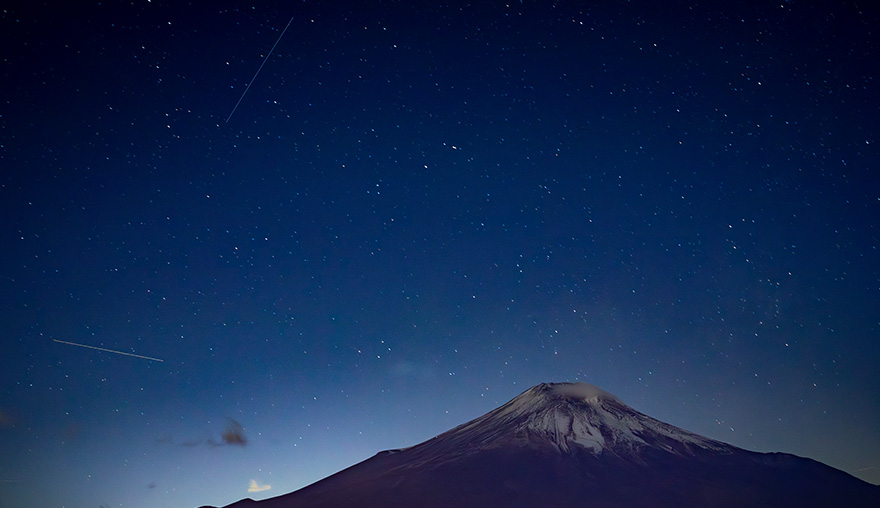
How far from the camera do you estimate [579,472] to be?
32.7 m

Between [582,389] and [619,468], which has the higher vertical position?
[582,389]

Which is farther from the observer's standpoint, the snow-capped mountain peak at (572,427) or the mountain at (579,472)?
the snow-capped mountain peak at (572,427)

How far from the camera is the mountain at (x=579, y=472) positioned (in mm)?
29781

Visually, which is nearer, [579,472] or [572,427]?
[579,472]

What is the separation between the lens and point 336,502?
30.5 m

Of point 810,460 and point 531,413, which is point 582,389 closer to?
point 531,413

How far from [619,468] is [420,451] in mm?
13334

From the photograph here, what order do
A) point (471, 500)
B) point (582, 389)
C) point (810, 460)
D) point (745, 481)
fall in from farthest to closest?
point (582, 389) → point (810, 460) → point (745, 481) → point (471, 500)

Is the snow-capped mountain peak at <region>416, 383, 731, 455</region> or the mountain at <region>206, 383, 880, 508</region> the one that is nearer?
the mountain at <region>206, 383, 880, 508</region>

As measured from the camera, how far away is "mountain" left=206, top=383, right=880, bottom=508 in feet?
97.7

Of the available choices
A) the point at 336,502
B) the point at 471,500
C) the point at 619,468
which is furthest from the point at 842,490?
the point at 336,502

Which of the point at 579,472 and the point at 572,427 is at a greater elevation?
the point at 572,427

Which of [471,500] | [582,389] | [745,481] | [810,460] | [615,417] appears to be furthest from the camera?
[582,389]

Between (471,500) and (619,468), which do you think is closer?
(471,500)
